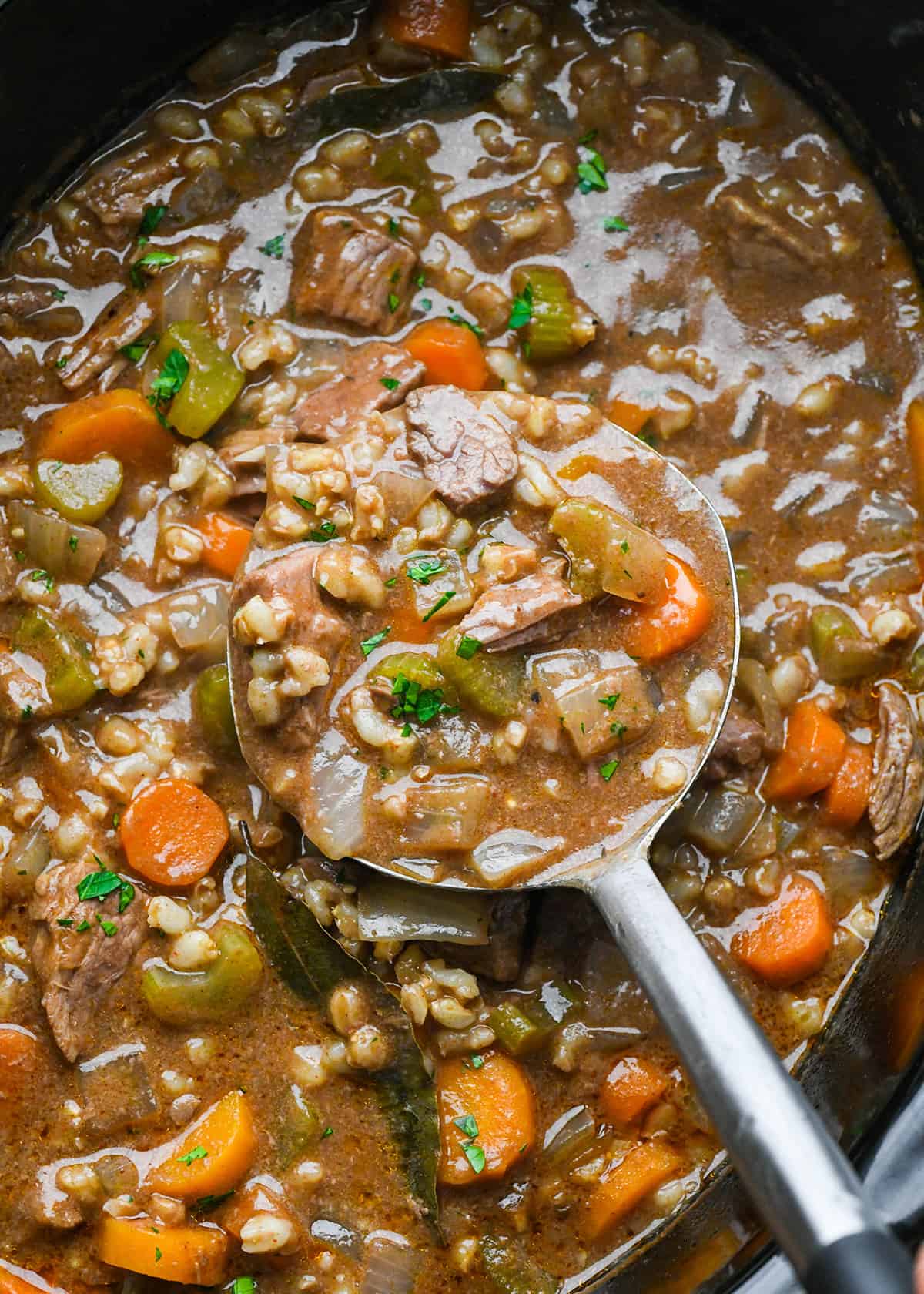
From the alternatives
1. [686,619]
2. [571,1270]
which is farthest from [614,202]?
[571,1270]

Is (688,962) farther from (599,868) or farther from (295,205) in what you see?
(295,205)

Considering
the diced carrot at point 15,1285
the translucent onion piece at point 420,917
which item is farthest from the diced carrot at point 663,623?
the diced carrot at point 15,1285

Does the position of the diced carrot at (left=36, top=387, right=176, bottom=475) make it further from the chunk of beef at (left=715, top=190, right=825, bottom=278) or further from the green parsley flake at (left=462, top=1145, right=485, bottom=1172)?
the green parsley flake at (left=462, top=1145, right=485, bottom=1172)

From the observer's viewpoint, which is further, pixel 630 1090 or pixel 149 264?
pixel 149 264

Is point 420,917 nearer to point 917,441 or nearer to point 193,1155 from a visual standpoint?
point 193,1155

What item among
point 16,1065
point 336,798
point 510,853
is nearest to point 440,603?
point 336,798
